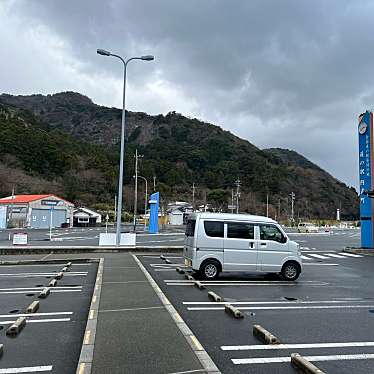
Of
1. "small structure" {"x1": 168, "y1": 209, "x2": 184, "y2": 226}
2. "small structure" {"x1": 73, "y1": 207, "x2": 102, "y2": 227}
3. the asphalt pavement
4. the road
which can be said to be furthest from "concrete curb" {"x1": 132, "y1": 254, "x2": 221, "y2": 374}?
"small structure" {"x1": 168, "y1": 209, "x2": 184, "y2": 226}

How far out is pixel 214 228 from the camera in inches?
460

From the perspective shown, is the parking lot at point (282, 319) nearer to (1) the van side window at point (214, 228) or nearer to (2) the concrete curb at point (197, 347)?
(2) the concrete curb at point (197, 347)

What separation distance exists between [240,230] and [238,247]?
1.73 ft

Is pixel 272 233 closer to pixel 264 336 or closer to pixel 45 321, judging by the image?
pixel 264 336

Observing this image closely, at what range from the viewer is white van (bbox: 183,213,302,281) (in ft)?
37.9

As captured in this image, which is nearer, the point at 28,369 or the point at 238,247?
the point at 28,369

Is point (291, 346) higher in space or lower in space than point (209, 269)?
lower

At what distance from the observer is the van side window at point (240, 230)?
11708 millimetres

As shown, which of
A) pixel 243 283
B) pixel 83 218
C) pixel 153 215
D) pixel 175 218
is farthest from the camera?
pixel 175 218

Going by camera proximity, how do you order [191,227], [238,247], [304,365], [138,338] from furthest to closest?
[191,227]
[238,247]
[138,338]
[304,365]

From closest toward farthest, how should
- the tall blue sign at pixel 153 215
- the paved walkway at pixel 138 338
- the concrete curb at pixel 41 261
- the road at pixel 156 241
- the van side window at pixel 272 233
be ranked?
the paved walkway at pixel 138 338 → the van side window at pixel 272 233 → the concrete curb at pixel 41 261 → the road at pixel 156 241 → the tall blue sign at pixel 153 215

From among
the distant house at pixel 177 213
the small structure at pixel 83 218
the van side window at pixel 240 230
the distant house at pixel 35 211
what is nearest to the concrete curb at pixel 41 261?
the van side window at pixel 240 230

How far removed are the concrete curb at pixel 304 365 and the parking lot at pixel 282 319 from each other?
0.29 feet

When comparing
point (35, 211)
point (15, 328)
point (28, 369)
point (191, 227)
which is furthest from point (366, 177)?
point (35, 211)
